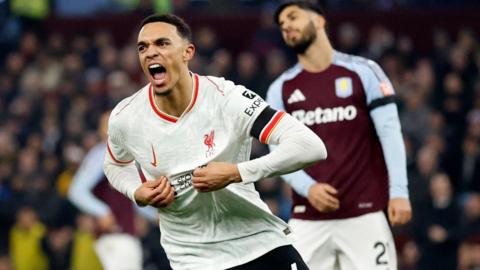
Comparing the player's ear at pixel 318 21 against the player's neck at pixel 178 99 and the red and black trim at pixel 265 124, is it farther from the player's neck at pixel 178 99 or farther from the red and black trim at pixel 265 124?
the red and black trim at pixel 265 124

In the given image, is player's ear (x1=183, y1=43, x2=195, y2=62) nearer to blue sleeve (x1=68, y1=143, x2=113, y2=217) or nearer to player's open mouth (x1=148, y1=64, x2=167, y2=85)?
player's open mouth (x1=148, y1=64, x2=167, y2=85)

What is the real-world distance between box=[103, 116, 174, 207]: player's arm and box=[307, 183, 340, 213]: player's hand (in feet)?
4.71

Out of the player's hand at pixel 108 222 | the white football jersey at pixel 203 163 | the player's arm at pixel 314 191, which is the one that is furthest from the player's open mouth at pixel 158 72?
the player's hand at pixel 108 222

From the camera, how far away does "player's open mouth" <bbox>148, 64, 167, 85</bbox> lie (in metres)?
6.18

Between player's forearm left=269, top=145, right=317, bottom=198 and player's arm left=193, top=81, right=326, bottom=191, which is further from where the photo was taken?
player's forearm left=269, top=145, right=317, bottom=198

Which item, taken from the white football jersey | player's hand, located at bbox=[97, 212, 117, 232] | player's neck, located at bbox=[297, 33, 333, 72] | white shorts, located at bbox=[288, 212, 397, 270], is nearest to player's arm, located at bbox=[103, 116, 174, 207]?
the white football jersey

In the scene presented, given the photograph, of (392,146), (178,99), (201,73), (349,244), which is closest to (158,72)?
(178,99)

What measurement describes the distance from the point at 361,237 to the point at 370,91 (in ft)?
3.16

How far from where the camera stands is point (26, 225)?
15047 millimetres

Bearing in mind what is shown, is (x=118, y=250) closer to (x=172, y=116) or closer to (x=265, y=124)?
(x=172, y=116)

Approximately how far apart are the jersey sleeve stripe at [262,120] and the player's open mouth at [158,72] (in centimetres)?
56

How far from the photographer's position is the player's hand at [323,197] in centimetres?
761

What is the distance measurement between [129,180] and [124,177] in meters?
0.04

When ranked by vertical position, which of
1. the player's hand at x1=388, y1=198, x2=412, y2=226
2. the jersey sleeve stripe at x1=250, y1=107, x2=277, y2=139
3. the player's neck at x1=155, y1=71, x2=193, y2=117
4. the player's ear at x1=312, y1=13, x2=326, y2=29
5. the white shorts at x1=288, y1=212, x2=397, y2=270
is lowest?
the white shorts at x1=288, y1=212, x2=397, y2=270
